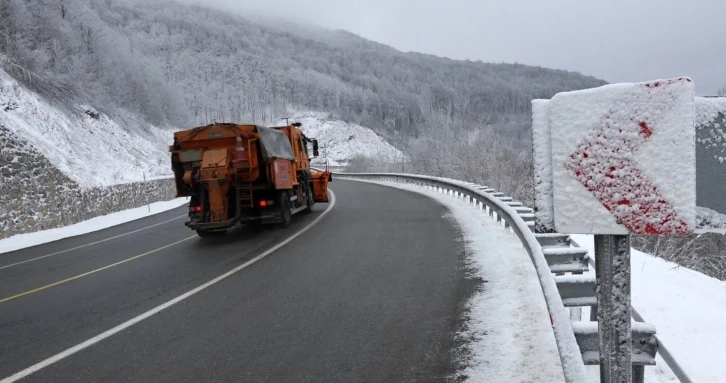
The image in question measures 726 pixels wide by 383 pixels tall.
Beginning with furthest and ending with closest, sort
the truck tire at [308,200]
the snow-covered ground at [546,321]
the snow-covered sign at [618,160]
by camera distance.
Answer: the truck tire at [308,200] → the snow-covered ground at [546,321] → the snow-covered sign at [618,160]

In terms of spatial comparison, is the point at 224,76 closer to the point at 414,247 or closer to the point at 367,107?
the point at 367,107

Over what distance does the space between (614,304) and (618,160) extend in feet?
2.33

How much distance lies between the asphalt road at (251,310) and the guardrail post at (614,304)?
1772 millimetres

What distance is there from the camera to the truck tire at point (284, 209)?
43.1ft

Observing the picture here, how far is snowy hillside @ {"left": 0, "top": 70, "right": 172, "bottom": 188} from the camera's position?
24.1 meters

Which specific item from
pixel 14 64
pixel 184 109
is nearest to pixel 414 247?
pixel 14 64

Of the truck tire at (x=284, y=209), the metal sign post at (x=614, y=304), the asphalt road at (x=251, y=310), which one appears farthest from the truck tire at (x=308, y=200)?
the metal sign post at (x=614, y=304)

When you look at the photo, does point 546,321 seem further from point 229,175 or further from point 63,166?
point 63,166

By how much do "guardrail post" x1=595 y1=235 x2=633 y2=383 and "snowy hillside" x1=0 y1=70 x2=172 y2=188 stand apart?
82.8 feet

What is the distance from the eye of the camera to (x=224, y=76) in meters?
195

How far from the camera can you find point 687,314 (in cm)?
523

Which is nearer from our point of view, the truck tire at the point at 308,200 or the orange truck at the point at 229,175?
the orange truck at the point at 229,175

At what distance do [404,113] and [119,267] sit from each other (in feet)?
539

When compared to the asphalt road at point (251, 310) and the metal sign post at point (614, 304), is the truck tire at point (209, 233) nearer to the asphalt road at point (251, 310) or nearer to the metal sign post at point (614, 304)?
the asphalt road at point (251, 310)
